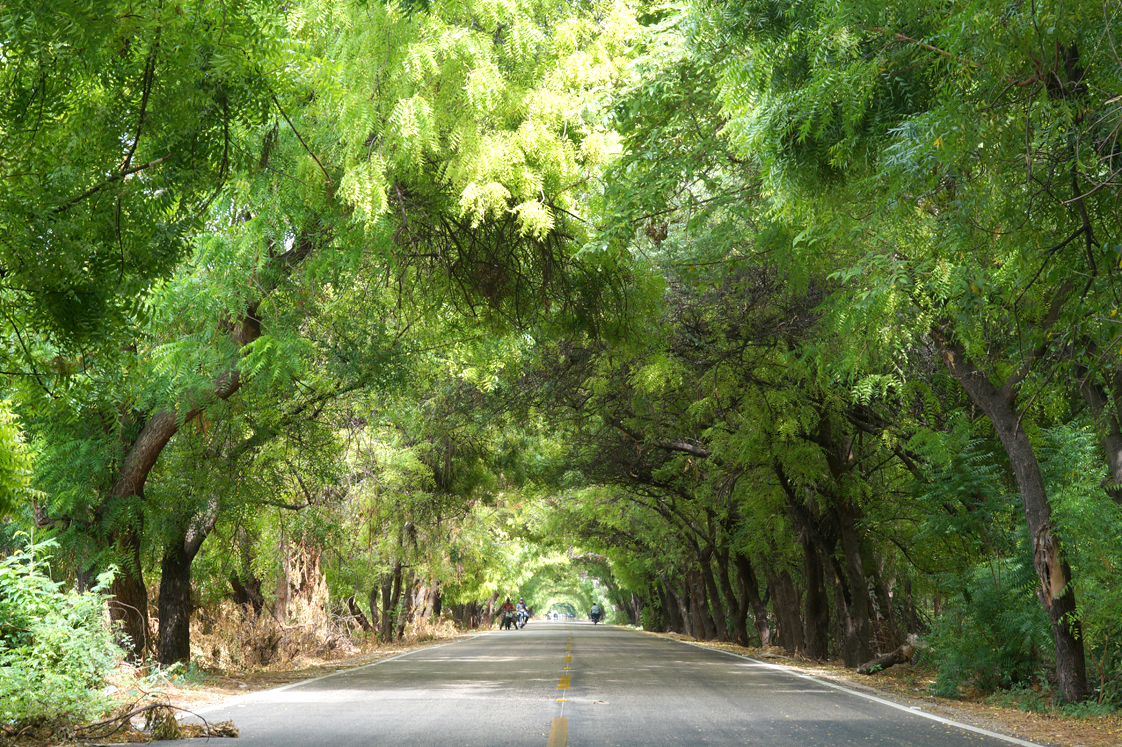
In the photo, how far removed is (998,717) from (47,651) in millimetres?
10144

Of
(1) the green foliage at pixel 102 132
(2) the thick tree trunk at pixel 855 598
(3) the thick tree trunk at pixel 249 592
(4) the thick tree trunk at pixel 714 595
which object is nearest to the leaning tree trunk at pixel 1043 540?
(2) the thick tree trunk at pixel 855 598

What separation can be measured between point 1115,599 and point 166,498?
13.0 m

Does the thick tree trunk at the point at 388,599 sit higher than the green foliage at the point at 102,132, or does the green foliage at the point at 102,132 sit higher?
the green foliage at the point at 102,132

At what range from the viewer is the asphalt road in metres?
8.20

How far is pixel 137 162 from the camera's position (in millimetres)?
5270

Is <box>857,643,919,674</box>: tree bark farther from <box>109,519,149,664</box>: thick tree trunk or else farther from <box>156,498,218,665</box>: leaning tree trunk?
<box>109,519,149,664</box>: thick tree trunk

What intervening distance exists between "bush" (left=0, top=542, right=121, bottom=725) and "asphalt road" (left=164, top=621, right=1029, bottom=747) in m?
1.44

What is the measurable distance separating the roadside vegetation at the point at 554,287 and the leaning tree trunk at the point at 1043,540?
49 mm

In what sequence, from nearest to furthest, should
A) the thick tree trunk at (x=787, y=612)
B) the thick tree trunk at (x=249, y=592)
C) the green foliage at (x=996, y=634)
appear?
the green foliage at (x=996, y=634)
the thick tree trunk at (x=249, y=592)
the thick tree trunk at (x=787, y=612)

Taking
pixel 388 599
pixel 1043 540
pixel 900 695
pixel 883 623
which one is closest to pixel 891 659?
pixel 883 623

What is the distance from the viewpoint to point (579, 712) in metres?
10.2

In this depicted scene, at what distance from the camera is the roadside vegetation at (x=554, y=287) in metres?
4.99

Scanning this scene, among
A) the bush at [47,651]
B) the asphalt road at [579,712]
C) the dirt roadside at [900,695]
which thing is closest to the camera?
the bush at [47,651]

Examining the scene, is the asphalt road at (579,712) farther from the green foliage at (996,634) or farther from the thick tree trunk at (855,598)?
A: the thick tree trunk at (855,598)
